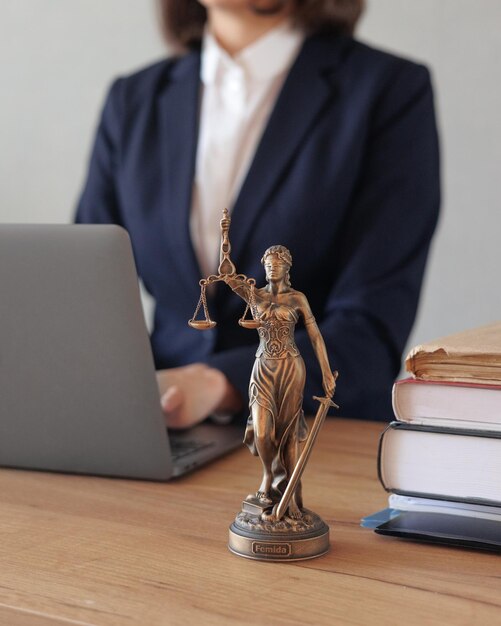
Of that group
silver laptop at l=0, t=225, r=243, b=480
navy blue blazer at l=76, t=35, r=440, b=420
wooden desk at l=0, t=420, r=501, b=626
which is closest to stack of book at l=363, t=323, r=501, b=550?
wooden desk at l=0, t=420, r=501, b=626

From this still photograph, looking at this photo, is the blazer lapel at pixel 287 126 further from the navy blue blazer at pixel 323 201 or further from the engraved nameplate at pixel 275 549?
the engraved nameplate at pixel 275 549

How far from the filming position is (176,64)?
1757 mm

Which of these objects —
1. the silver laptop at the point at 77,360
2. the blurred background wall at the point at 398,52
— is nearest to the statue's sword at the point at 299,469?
the silver laptop at the point at 77,360

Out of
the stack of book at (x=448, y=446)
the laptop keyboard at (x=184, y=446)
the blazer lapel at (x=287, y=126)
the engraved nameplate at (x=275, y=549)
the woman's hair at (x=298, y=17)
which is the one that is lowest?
the laptop keyboard at (x=184, y=446)

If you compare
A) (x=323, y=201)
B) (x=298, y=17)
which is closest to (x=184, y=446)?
(x=323, y=201)

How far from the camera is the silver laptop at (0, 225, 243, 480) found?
2.85 ft

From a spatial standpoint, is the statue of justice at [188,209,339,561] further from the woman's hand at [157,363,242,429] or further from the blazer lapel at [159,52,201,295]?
the blazer lapel at [159,52,201,295]

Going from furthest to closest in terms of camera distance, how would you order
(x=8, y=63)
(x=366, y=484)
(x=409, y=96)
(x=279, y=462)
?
(x=8, y=63) < (x=409, y=96) < (x=366, y=484) < (x=279, y=462)

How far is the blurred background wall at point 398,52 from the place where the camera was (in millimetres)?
2434

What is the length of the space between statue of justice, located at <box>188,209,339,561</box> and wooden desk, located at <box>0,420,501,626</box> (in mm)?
22

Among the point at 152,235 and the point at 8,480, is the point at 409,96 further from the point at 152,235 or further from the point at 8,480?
the point at 8,480

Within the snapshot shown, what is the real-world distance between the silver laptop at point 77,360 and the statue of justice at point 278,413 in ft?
0.62

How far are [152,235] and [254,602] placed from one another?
3.47 ft

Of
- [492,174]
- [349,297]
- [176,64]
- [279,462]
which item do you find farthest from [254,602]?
[492,174]
